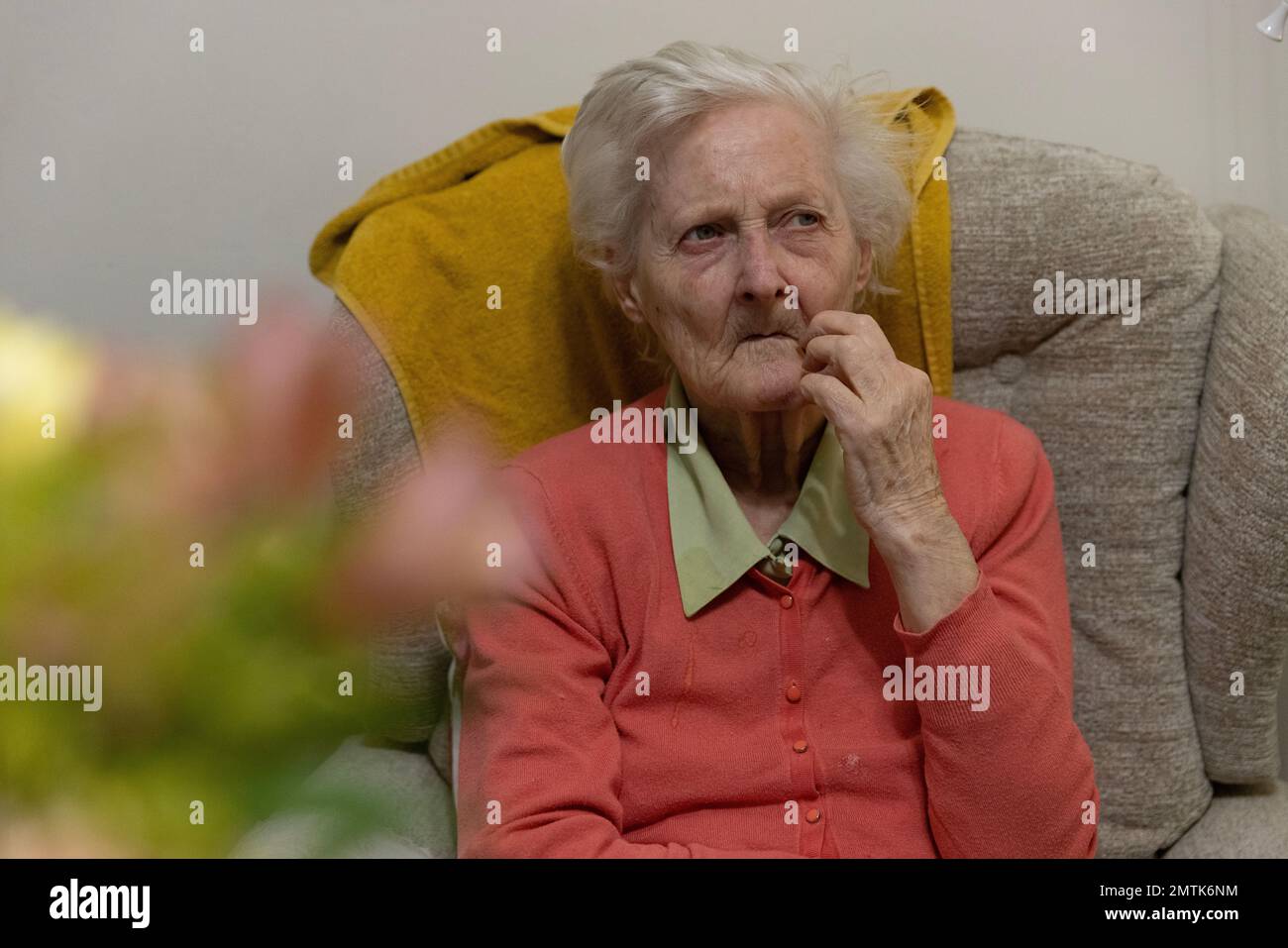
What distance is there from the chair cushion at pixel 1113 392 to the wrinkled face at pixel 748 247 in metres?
0.25

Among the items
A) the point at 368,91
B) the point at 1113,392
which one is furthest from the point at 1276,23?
the point at 368,91

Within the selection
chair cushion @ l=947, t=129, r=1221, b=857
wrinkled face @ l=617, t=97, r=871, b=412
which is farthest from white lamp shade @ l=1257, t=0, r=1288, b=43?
wrinkled face @ l=617, t=97, r=871, b=412

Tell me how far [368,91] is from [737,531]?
635 mm

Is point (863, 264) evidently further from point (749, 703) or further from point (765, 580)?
point (749, 703)

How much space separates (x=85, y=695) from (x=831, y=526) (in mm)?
893

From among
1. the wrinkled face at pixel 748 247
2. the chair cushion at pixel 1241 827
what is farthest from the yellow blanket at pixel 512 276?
the chair cushion at pixel 1241 827

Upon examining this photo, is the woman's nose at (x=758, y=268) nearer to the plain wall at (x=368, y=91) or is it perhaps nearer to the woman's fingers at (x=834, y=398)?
the woman's fingers at (x=834, y=398)

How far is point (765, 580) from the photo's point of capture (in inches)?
47.2

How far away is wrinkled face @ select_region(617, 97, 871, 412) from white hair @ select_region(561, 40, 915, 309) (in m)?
0.02

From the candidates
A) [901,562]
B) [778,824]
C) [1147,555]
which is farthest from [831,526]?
[1147,555]

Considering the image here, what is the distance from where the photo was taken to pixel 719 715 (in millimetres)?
1201

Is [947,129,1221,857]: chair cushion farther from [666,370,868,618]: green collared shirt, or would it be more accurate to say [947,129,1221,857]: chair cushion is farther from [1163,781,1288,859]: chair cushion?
[666,370,868,618]: green collared shirt

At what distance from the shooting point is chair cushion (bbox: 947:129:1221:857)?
1.33 m
